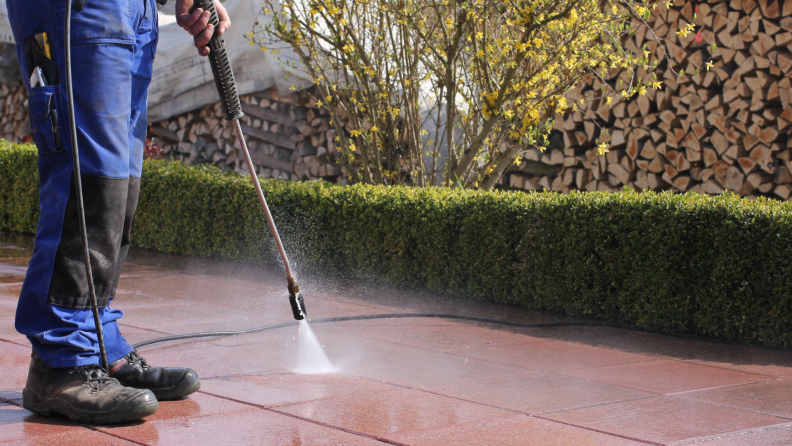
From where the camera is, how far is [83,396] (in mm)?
2381

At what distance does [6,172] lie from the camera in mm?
8445

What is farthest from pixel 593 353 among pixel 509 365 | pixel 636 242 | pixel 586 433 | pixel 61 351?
pixel 61 351

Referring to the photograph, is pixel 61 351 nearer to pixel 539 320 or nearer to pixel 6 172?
pixel 539 320

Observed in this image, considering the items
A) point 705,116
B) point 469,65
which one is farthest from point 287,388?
point 705,116

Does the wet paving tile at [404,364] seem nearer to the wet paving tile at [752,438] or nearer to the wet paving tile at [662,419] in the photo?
the wet paving tile at [662,419]

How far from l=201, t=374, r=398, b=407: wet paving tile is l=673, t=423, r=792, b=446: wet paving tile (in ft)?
3.65

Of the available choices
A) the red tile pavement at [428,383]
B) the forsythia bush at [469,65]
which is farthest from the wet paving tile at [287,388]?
the forsythia bush at [469,65]

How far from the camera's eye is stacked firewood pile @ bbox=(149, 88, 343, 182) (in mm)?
8797

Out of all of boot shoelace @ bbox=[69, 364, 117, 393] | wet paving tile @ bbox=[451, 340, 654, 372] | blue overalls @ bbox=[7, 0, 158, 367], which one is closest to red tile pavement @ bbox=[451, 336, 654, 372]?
wet paving tile @ bbox=[451, 340, 654, 372]

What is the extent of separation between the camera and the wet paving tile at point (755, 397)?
2.85m

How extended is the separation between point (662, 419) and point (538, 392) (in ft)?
1.62

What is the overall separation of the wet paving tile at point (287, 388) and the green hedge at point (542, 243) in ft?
6.66

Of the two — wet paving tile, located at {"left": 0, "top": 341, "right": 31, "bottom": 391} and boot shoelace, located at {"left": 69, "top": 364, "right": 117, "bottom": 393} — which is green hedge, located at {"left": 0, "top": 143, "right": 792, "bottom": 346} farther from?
boot shoelace, located at {"left": 69, "top": 364, "right": 117, "bottom": 393}

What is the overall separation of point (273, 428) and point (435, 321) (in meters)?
2.13
